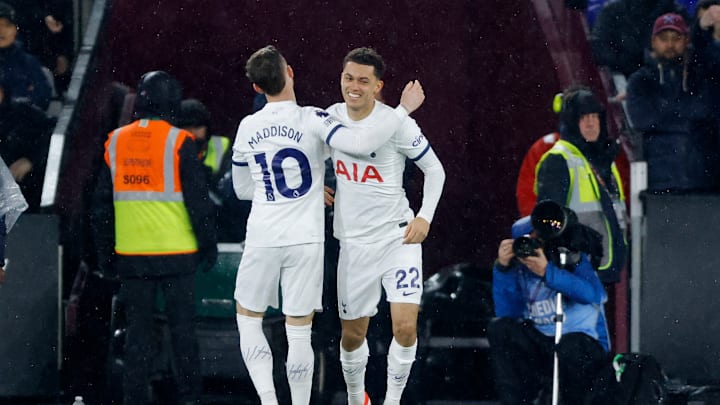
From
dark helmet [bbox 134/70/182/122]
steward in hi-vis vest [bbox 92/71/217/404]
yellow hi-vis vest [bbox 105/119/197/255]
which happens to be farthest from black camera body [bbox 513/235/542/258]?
dark helmet [bbox 134/70/182/122]

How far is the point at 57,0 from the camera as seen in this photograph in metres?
11.0

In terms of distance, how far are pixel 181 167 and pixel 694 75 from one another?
3.45 meters

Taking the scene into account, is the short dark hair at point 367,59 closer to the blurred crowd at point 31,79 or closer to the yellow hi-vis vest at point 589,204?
the yellow hi-vis vest at point 589,204

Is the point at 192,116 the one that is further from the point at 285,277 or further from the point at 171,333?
the point at 285,277

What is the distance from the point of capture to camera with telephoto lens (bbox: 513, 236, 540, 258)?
25.3ft

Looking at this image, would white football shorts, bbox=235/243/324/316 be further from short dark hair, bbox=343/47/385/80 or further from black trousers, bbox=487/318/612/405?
black trousers, bbox=487/318/612/405

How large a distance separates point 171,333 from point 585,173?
2.53 meters

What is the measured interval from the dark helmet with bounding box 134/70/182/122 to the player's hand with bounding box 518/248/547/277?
2.11m

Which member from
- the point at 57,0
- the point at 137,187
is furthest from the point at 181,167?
the point at 57,0

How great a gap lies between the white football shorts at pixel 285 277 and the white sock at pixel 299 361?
0.10 m

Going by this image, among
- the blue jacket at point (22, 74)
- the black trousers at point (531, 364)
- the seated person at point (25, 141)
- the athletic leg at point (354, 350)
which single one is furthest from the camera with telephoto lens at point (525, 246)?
the blue jacket at point (22, 74)

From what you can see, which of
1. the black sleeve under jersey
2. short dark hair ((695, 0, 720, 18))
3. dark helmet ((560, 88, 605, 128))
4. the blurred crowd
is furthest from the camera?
short dark hair ((695, 0, 720, 18))

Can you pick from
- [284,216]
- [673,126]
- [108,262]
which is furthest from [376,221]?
[673,126]

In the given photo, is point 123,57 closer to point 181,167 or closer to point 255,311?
point 181,167
